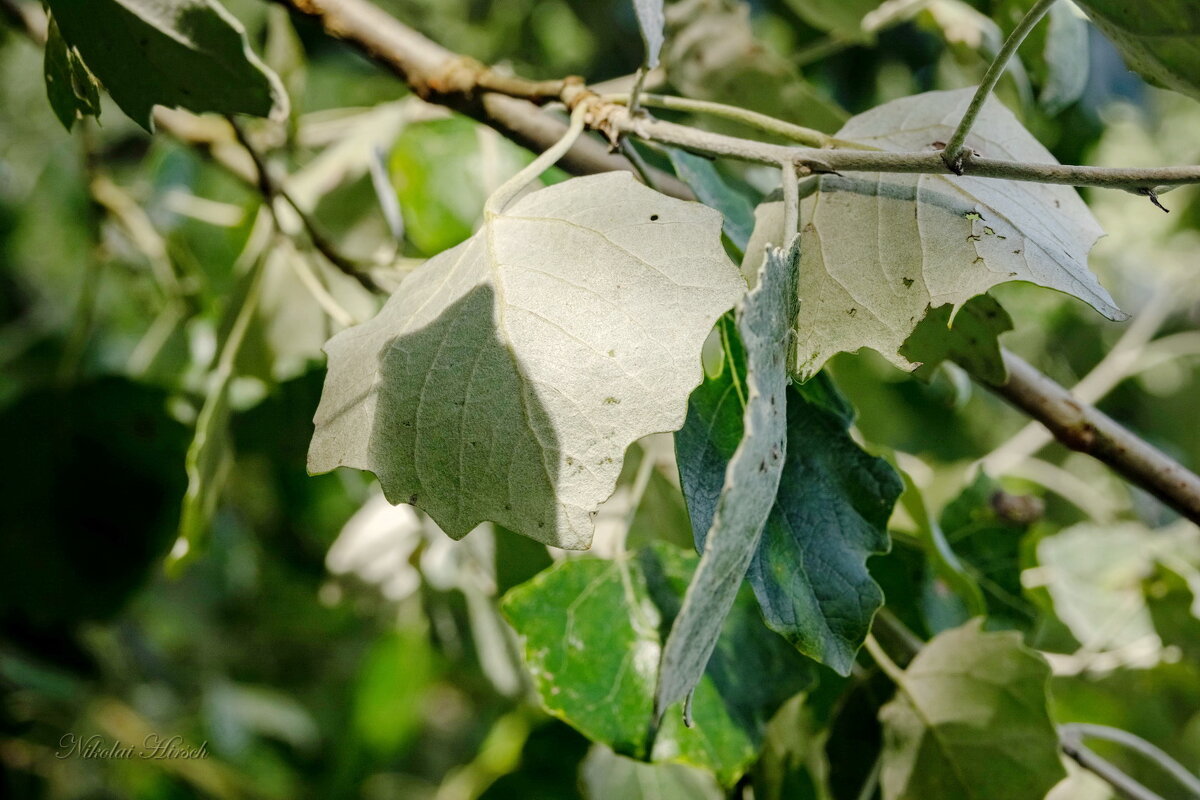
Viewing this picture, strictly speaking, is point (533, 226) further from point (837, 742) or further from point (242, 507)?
point (242, 507)

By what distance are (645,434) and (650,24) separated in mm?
206

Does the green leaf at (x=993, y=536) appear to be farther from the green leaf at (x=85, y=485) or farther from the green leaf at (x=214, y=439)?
the green leaf at (x=85, y=485)

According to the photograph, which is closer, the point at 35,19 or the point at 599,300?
the point at 599,300

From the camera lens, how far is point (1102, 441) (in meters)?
0.54

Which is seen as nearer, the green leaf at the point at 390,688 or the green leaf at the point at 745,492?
the green leaf at the point at 745,492

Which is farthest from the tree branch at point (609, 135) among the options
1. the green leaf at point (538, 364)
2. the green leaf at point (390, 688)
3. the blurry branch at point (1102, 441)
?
the green leaf at point (390, 688)

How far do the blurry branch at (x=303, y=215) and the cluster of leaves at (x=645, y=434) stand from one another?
2 centimetres

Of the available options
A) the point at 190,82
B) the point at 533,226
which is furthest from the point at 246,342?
the point at 533,226

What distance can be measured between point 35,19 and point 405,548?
2.03 feet

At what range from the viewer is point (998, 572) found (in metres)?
0.71

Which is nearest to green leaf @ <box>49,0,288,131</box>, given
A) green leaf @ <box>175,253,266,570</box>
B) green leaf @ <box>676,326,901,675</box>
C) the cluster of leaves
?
the cluster of leaves

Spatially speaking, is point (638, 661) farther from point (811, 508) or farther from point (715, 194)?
point (715, 194)
